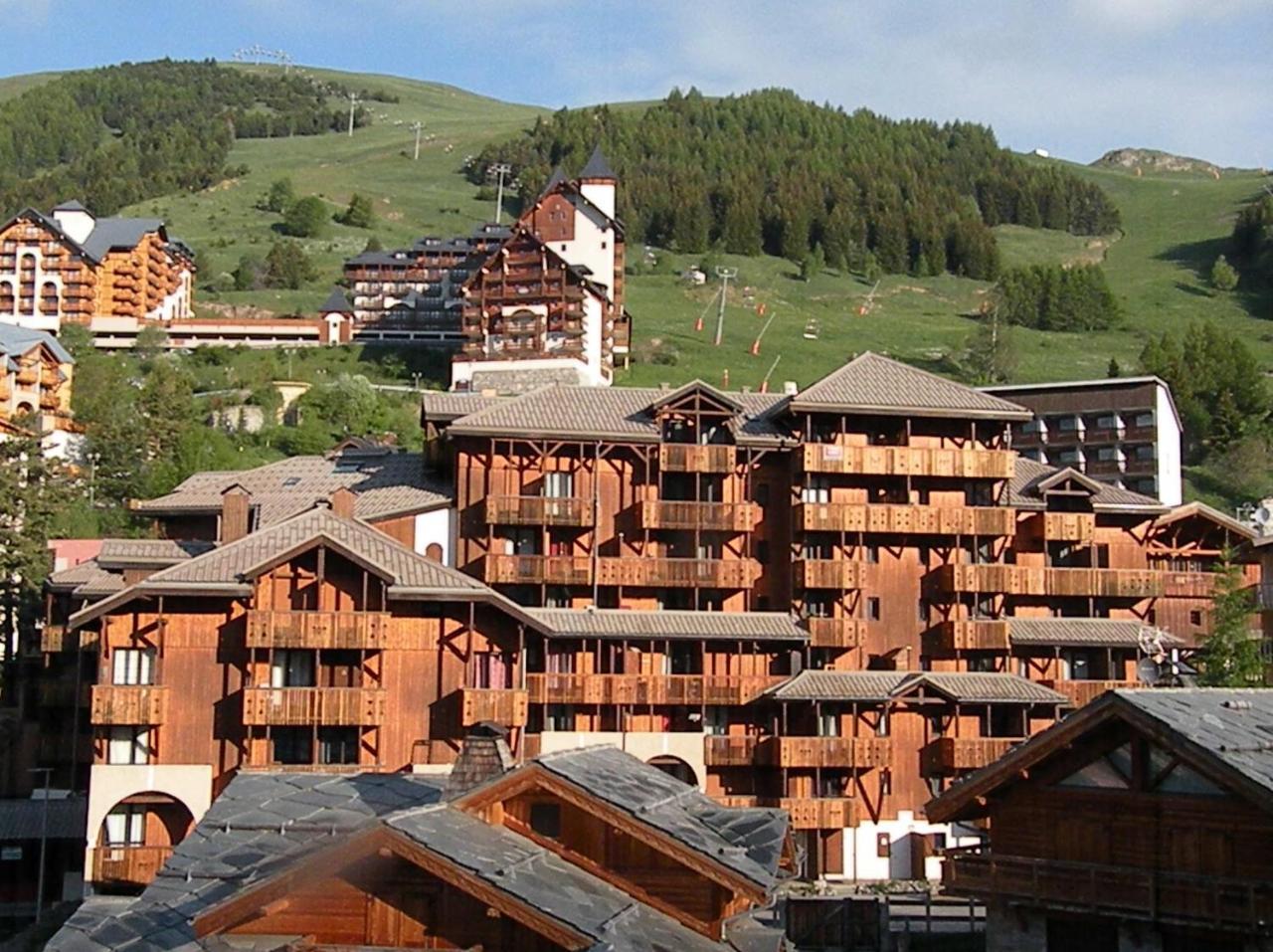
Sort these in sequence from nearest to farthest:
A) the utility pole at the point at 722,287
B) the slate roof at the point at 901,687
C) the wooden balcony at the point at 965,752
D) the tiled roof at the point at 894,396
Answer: the slate roof at the point at 901,687 < the wooden balcony at the point at 965,752 < the tiled roof at the point at 894,396 < the utility pole at the point at 722,287

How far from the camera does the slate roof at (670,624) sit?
5850cm

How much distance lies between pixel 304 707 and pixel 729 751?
51.4 feet

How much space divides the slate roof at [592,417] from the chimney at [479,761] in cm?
3575

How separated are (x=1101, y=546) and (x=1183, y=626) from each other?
20.3 feet

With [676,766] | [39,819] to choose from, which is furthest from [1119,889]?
[39,819]

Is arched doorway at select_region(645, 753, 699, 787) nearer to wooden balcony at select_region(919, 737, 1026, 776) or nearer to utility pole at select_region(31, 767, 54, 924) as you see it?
wooden balcony at select_region(919, 737, 1026, 776)

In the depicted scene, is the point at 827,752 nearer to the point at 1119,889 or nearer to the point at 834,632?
the point at 834,632

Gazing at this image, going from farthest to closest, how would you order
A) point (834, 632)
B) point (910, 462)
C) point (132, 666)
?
point (910, 462) → point (834, 632) → point (132, 666)

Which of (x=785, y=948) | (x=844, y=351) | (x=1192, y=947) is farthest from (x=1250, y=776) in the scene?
(x=844, y=351)

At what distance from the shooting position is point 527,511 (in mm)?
60500

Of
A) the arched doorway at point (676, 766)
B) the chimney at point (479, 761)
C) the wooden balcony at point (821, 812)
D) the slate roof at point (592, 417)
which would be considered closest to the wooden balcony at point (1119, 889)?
the chimney at point (479, 761)

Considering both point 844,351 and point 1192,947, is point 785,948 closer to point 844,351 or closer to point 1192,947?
point 1192,947

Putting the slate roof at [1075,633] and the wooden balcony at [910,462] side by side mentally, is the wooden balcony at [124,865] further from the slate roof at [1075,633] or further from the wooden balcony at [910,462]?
the slate roof at [1075,633]

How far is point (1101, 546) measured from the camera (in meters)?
70.6
